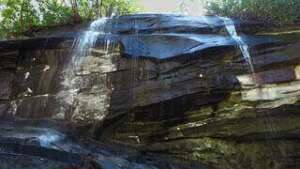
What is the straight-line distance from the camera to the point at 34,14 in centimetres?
1089

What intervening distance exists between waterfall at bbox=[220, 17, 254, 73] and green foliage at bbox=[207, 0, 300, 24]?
0.80m

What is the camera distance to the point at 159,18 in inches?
399

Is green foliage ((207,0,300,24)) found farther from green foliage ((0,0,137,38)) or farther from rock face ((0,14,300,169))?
green foliage ((0,0,137,38))

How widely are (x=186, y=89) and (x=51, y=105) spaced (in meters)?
2.68

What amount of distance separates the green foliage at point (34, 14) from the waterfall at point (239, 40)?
3.42 meters

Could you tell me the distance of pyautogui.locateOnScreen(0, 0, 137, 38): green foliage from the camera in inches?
420

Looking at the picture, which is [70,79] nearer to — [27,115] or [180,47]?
[27,115]

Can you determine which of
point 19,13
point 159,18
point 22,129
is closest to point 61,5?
point 19,13

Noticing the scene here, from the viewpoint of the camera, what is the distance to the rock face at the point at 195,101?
28.2 ft

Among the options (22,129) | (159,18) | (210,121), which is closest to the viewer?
(22,129)

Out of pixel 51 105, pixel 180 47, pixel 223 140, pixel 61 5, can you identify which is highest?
pixel 61 5

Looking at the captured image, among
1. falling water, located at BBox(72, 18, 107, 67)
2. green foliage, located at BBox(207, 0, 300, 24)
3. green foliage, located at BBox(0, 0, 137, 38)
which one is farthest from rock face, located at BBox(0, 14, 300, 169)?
green foliage, located at BBox(0, 0, 137, 38)

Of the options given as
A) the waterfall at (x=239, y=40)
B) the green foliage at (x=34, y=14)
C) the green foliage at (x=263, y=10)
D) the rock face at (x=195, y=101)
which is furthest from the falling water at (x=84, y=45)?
the green foliage at (x=263, y=10)

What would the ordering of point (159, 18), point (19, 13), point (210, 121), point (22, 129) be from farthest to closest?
point (19, 13) → point (159, 18) → point (210, 121) → point (22, 129)
